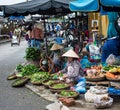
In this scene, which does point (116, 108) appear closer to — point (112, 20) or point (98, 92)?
point (98, 92)

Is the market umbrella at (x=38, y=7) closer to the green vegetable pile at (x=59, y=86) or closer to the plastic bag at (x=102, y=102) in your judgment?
the green vegetable pile at (x=59, y=86)

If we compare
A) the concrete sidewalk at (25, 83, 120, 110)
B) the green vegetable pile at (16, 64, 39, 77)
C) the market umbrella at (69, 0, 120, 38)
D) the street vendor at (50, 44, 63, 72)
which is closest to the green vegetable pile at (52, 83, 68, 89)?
the concrete sidewalk at (25, 83, 120, 110)

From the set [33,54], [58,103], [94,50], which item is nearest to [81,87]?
[58,103]

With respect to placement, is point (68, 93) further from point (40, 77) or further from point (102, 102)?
point (40, 77)

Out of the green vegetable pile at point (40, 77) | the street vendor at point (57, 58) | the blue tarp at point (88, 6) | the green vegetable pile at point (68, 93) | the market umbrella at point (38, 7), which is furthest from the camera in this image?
the street vendor at point (57, 58)

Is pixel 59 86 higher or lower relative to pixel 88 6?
lower

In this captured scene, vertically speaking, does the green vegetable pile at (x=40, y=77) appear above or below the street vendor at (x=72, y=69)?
below

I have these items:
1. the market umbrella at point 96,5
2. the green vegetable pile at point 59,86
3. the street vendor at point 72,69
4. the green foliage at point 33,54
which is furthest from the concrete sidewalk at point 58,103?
the green foliage at point 33,54

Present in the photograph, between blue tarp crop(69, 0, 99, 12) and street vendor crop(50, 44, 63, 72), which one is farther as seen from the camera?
street vendor crop(50, 44, 63, 72)

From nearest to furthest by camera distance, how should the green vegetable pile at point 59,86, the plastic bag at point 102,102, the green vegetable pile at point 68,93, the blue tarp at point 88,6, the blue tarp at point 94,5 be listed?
the blue tarp at point 94,5 < the blue tarp at point 88,6 < the plastic bag at point 102,102 < the green vegetable pile at point 68,93 < the green vegetable pile at point 59,86

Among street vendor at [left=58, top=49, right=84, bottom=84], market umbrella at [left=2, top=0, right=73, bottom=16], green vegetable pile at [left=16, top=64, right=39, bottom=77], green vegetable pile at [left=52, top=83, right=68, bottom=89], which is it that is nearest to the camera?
green vegetable pile at [left=52, top=83, right=68, bottom=89]

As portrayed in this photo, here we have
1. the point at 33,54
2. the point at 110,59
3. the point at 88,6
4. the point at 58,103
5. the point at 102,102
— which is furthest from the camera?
the point at 33,54

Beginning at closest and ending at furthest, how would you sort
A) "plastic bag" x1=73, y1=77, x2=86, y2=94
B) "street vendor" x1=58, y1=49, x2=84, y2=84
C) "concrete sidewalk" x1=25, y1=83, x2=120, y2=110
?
"concrete sidewalk" x1=25, y1=83, x2=120, y2=110, "plastic bag" x1=73, y1=77, x2=86, y2=94, "street vendor" x1=58, y1=49, x2=84, y2=84

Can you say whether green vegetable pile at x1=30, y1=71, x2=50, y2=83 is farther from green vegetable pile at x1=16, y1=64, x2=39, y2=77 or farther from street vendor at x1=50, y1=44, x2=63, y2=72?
green vegetable pile at x1=16, y1=64, x2=39, y2=77
